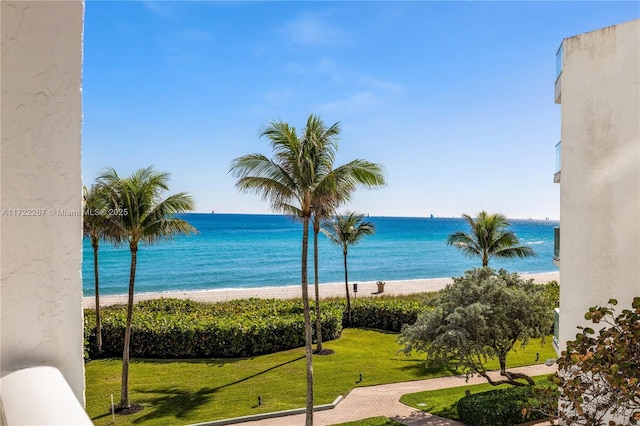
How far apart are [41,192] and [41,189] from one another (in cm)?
2

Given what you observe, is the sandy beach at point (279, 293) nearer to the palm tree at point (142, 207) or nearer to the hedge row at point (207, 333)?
the hedge row at point (207, 333)

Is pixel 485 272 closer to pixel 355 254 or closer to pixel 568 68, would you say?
pixel 568 68

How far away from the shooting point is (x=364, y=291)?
50.2 m

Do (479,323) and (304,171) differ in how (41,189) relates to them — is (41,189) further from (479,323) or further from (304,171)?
(479,323)

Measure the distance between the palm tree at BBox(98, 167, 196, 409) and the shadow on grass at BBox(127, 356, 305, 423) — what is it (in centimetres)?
81

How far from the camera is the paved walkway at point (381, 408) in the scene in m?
13.8

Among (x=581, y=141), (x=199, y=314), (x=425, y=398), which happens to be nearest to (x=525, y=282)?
(x=425, y=398)

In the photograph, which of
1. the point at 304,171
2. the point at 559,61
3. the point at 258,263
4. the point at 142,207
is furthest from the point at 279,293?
the point at 559,61

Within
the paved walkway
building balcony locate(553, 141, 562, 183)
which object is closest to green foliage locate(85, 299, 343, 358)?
the paved walkway

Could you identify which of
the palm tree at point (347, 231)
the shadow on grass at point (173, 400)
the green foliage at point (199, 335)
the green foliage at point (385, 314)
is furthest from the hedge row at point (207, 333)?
the palm tree at point (347, 231)

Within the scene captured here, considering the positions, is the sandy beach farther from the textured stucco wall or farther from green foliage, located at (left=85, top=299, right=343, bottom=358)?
the textured stucco wall

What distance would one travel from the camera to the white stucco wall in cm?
1009

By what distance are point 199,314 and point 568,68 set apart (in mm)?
18841

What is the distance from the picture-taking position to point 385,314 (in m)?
25.6
